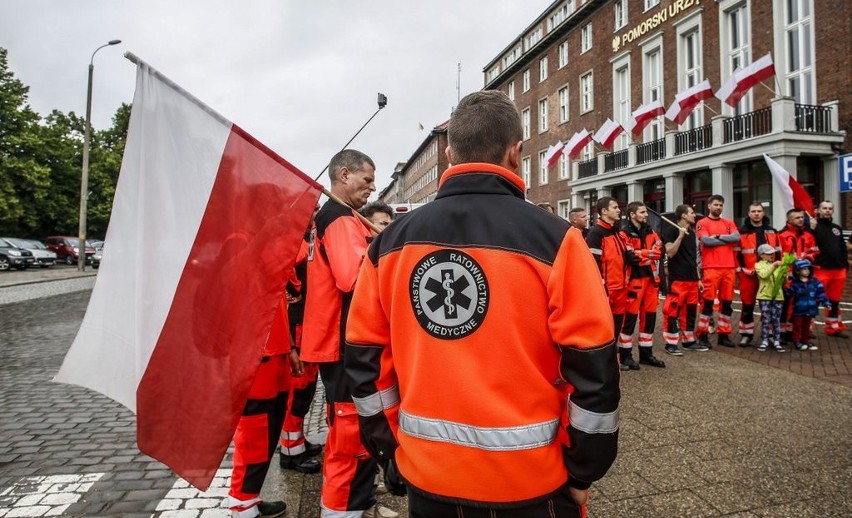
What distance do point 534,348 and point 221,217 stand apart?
1.71 metres

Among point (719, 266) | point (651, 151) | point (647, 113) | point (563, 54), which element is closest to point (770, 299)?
point (719, 266)

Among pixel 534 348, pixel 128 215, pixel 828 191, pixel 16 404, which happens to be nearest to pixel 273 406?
pixel 128 215

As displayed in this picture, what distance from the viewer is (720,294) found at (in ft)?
27.0

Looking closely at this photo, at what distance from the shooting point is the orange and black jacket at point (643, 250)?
6.96 meters

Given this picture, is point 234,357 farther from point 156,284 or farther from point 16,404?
point 16,404

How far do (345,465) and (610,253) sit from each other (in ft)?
15.9

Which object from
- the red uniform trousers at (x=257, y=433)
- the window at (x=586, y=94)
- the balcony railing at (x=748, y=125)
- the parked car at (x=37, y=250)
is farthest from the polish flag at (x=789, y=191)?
the parked car at (x=37, y=250)

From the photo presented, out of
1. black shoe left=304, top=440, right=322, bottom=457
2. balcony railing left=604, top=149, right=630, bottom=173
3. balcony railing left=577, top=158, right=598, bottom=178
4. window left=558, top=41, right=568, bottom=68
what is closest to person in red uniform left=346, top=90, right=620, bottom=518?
black shoe left=304, top=440, right=322, bottom=457

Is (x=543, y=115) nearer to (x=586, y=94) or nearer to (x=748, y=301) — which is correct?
(x=586, y=94)

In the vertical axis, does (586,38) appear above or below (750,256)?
above

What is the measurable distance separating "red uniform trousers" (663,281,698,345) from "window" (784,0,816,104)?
13.8 meters

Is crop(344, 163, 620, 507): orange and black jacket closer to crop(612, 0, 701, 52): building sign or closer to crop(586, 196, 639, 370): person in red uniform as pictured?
crop(586, 196, 639, 370): person in red uniform

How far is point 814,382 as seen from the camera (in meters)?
5.96

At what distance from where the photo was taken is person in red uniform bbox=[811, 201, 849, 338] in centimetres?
861
